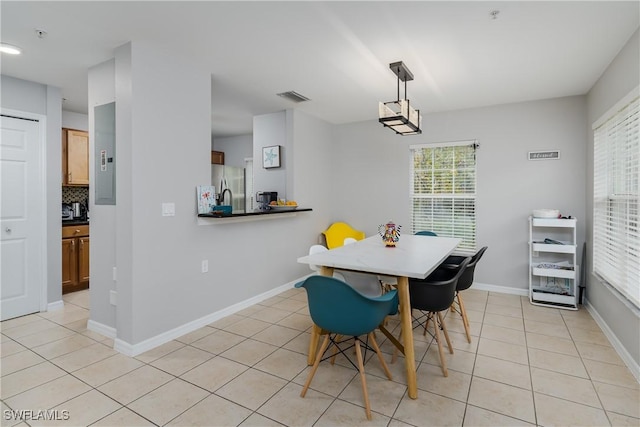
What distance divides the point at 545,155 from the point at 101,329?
5.40 meters

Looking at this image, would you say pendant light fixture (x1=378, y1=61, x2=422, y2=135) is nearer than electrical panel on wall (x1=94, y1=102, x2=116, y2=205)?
Yes

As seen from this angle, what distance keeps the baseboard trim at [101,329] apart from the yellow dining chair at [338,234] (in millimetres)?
3080

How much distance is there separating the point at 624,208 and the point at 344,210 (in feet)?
11.8

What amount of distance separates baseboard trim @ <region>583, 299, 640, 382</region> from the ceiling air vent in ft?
13.0

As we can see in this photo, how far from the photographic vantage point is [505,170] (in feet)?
14.8

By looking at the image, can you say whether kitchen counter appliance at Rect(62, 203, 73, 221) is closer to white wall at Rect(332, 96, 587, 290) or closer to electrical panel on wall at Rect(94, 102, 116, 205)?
electrical panel on wall at Rect(94, 102, 116, 205)

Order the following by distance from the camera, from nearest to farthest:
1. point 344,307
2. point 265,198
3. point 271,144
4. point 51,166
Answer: point 344,307 < point 51,166 < point 265,198 < point 271,144

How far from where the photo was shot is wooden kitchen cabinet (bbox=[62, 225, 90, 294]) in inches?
173

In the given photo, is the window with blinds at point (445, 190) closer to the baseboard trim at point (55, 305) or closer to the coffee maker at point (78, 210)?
the baseboard trim at point (55, 305)

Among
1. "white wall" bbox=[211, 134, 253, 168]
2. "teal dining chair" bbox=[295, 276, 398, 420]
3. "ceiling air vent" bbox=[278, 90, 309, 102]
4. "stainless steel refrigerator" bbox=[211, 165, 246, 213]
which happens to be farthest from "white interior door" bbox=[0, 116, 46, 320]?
"white wall" bbox=[211, 134, 253, 168]

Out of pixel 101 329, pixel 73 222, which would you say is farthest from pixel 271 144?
pixel 101 329

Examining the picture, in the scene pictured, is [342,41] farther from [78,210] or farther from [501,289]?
[78,210]

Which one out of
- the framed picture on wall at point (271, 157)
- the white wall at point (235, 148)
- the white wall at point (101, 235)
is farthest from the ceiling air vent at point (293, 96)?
the white wall at point (235, 148)

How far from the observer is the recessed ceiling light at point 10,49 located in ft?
8.78
